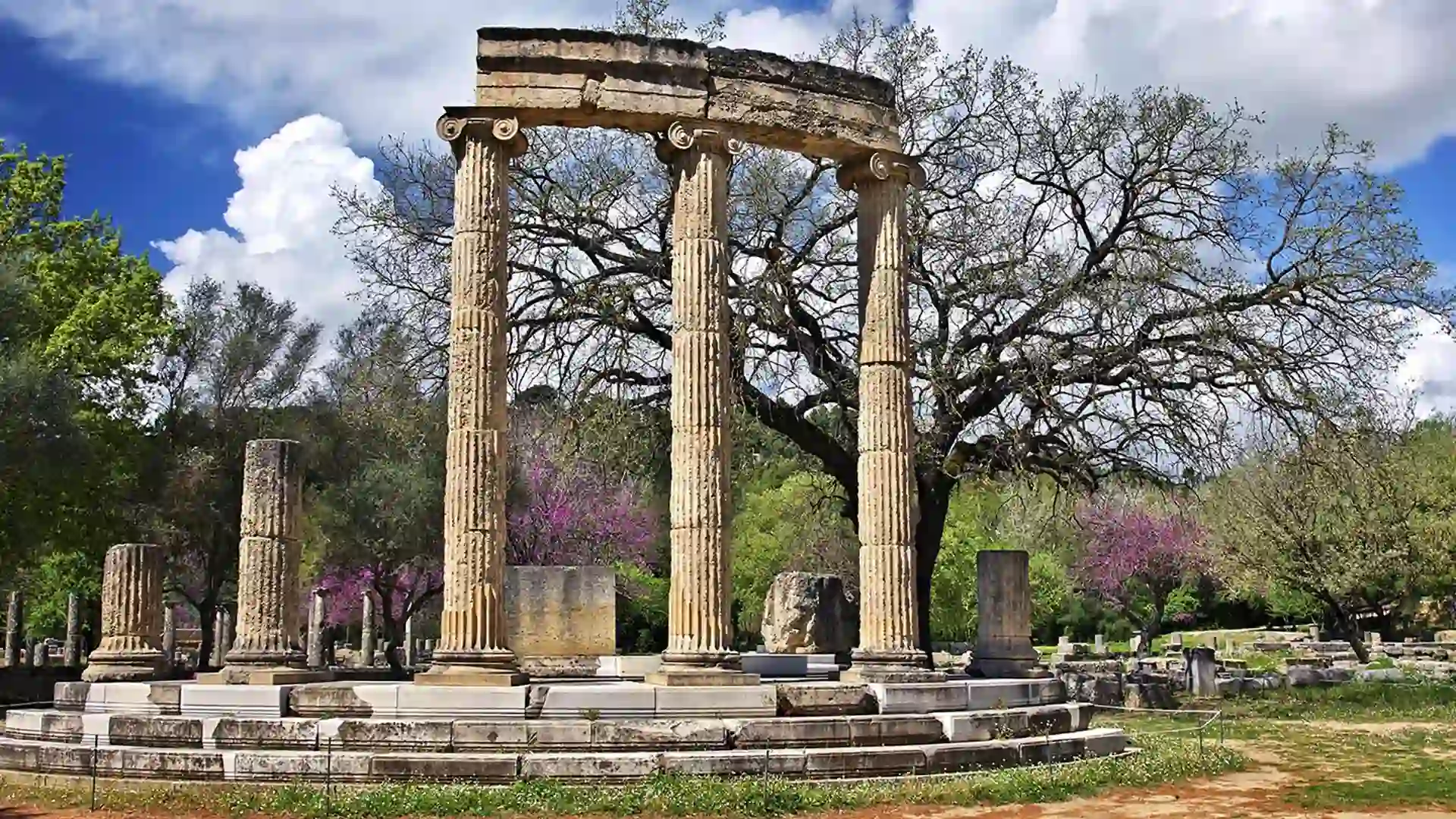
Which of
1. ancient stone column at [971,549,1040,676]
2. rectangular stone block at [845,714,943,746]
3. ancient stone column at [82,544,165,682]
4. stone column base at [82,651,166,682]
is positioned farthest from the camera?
ancient stone column at [971,549,1040,676]

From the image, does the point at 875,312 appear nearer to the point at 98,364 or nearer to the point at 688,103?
the point at 688,103

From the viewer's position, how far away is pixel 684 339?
54.4ft

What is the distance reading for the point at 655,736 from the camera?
13.9 meters

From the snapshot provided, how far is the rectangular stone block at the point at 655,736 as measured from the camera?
13.9m

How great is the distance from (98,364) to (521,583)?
14569 mm

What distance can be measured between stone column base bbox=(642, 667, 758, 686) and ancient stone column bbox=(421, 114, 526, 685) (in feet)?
5.63

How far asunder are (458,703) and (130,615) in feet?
27.1

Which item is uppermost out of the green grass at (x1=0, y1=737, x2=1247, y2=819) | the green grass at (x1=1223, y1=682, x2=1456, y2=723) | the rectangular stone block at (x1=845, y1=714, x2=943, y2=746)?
the rectangular stone block at (x1=845, y1=714, x2=943, y2=746)

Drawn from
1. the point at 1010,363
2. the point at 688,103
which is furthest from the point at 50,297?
the point at 1010,363

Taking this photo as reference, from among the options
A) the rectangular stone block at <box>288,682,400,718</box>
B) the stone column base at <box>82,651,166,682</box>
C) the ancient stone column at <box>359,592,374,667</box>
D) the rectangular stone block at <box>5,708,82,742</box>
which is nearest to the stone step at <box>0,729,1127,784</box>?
the rectangular stone block at <box>5,708,82,742</box>

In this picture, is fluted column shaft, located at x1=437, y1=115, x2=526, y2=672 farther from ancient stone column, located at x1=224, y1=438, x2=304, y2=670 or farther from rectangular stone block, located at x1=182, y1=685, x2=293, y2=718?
ancient stone column, located at x1=224, y1=438, x2=304, y2=670

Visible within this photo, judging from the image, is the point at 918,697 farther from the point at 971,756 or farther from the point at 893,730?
the point at 971,756

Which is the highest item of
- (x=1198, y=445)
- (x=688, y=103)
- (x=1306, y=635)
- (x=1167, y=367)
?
(x=688, y=103)

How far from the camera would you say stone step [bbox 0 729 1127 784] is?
1316cm
